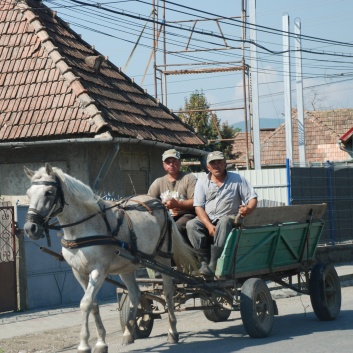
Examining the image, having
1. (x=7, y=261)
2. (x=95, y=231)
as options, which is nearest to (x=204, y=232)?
(x=95, y=231)

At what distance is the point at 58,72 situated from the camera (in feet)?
52.7

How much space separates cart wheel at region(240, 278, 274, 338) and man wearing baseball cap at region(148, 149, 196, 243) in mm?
1117

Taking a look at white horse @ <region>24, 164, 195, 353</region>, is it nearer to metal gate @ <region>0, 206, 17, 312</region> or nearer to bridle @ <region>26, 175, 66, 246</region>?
bridle @ <region>26, 175, 66, 246</region>

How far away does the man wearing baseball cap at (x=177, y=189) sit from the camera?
34.3ft

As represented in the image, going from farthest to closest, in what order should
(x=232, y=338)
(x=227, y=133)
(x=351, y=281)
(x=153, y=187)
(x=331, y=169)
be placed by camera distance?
1. (x=227, y=133)
2. (x=331, y=169)
3. (x=351, y=281)
4. (x=153, y=187)
5. (x=232, y=338)

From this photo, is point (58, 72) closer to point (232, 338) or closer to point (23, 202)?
point (23, 202)

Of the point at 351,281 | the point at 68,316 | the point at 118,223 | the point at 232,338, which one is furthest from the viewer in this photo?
the point at 351,281

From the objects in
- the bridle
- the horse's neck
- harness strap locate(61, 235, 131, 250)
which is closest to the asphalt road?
harness strap locate(61, 235, 131, 250)

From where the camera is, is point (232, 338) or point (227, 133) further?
point (227, 133)

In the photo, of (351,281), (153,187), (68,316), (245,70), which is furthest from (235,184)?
(245,70)

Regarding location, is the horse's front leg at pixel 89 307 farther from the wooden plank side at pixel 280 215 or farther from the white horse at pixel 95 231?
the wooden plank side at pixel 280 215

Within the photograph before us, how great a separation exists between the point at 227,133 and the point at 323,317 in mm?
30401

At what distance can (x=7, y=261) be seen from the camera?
13.2 metres

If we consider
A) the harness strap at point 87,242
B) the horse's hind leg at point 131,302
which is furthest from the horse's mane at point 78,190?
the horse's hind leg at point 131,302
